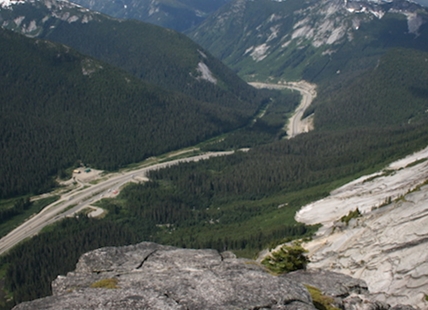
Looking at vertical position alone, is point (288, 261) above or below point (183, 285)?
below

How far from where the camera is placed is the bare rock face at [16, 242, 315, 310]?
134 feet

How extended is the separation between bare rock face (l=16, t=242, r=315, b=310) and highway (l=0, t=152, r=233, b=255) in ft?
301

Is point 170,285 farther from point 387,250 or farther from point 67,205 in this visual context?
point 67,205

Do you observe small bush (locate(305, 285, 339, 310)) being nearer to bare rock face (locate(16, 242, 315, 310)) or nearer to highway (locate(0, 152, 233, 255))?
bare rock face (locate(16, 242, 315, 310))

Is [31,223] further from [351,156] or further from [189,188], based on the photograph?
[351,156]

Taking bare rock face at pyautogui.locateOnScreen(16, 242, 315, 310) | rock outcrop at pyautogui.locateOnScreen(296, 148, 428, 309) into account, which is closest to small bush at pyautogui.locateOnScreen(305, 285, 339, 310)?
bare rock face at pyautogui.locateOnScreen(16, 242, 315, 310)

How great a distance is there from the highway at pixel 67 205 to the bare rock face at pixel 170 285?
91.8m

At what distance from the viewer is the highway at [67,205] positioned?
143988 millimetres

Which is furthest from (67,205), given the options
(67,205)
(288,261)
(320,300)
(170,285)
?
(320,300)

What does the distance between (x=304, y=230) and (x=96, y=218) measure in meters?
62.9

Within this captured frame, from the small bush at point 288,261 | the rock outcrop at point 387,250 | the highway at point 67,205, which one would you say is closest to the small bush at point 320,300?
the rock outcrop at point 387,250

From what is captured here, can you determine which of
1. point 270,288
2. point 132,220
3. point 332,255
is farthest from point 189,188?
point 270,288

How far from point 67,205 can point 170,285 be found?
12771cm

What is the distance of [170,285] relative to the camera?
4434 centimetres
